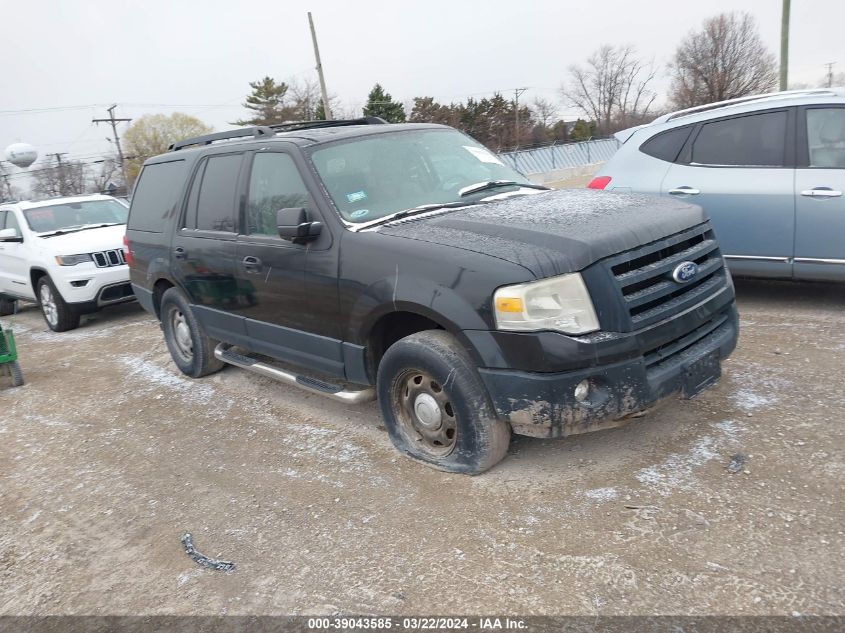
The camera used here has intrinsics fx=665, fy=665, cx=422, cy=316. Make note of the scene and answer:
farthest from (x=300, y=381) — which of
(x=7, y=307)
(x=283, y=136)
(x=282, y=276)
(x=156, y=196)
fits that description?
(x=7, y=307)

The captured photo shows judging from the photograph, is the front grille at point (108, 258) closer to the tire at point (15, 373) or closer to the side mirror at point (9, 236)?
the side mirror at point (9, 236)

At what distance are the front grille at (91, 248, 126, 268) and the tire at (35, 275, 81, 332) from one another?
66 centimetres

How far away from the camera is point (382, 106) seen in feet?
171

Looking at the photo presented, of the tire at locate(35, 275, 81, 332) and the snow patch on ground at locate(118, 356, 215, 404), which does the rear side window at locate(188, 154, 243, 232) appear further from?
the tire at locate(35, 275, 81, 332)

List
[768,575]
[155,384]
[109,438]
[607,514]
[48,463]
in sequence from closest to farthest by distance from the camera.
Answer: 1. [768,575]
2. [607,514]
3. [48,463]
4. [109,438]
5. [155,384]

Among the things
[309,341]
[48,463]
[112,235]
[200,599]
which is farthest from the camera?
[112,235]

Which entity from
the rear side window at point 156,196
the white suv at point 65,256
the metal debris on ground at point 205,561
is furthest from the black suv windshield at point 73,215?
the metal debris on ground at point 205,561

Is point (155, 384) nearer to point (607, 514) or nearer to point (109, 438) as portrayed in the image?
point (109, 438)

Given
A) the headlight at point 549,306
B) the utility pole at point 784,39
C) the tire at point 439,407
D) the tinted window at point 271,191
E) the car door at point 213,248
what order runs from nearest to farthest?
the headlight at point 549,306
the tire at point 439,407
the tinted window at point 271,191
the car door at point 213,248
the utility pole at point 784,39

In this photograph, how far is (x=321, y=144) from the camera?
423 cm

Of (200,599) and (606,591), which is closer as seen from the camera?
(606,591)

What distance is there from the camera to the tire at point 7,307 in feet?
35.7

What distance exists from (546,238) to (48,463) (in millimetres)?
3658

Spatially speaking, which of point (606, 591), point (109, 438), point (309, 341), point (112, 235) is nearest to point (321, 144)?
point (309, 341)
